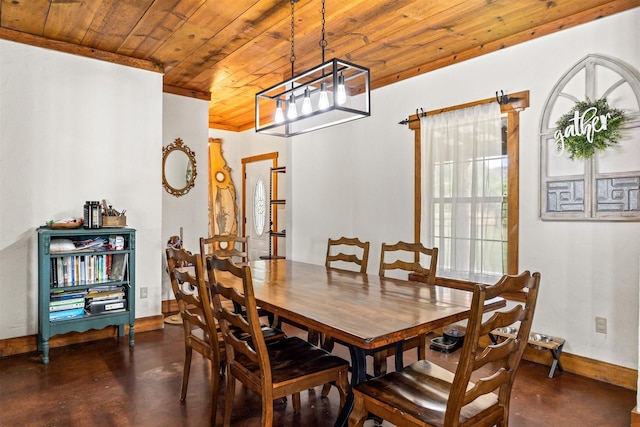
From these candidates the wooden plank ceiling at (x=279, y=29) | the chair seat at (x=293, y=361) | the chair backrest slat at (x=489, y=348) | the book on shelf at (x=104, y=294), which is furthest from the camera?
the book on shelf at (x=104, y=294)

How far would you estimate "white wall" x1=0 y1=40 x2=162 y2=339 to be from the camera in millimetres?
3342

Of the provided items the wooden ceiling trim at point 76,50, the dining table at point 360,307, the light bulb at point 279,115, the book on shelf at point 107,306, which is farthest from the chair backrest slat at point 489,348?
the wooden ceiling trim at point 76,50

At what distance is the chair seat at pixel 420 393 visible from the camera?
5.08 feet

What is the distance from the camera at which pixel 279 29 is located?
3256mm

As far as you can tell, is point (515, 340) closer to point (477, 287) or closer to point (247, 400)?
point (477, 287)

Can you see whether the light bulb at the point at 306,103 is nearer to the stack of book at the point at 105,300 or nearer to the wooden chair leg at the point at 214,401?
the wooden chair leg at the point at 214,401

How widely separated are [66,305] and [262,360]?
7.84 ft

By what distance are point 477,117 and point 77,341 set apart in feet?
13.4

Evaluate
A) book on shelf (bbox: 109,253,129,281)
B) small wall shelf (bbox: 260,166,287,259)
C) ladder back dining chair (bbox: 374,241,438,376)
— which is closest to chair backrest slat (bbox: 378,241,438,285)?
ladder back dining chair (bbox: 374,241,438,376)

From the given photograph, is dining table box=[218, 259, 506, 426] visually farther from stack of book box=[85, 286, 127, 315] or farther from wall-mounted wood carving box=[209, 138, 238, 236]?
wall-mounted wood carving box=[209, 138, 238, 236]

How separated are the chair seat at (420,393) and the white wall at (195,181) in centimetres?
372

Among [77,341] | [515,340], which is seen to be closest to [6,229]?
[77,341]

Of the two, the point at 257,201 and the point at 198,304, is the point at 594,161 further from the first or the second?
the point at 257,201

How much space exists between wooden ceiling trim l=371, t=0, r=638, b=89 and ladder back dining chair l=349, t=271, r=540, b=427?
2.37 metres
